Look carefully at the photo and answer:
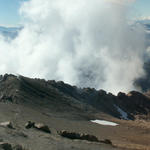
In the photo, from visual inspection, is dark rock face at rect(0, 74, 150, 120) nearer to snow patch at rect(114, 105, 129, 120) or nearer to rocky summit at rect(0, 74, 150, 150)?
rocky summit at rect(0, 74, 150, 150)

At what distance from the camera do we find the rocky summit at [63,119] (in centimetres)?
3807

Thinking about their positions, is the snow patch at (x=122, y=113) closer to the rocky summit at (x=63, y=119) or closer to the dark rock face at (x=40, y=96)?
the rocky summit at (x=63, y=119)

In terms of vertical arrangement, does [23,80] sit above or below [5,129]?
above

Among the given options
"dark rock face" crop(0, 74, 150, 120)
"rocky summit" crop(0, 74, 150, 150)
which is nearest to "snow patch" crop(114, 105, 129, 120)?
"rocky summit" crop(0, 74, 150, 150)

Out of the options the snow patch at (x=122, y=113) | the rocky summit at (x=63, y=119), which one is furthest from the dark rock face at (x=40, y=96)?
the snow patch at (x=122, y=113)

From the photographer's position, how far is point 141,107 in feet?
650

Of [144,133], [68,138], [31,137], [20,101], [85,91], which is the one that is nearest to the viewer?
[31,137]

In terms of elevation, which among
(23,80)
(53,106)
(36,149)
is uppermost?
(23,80)

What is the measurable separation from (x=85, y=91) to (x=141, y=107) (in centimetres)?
3913

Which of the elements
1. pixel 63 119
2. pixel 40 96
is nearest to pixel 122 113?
pixel 40 96

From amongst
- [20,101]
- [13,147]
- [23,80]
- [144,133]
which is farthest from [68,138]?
[23,80]

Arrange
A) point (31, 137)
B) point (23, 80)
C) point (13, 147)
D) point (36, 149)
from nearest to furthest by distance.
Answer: point (13, 147), point (36, 149), point (31, 137), point (23, 80)

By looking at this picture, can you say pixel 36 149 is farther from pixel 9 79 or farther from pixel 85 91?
pixel 85 91

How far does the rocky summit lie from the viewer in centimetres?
3807
